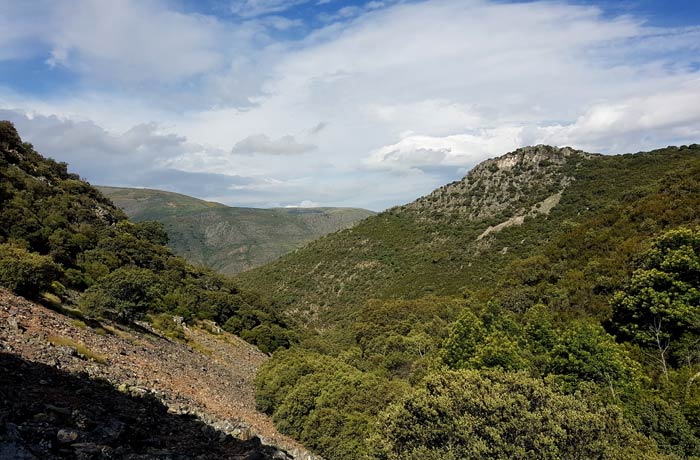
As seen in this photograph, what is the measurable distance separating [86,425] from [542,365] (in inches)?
999

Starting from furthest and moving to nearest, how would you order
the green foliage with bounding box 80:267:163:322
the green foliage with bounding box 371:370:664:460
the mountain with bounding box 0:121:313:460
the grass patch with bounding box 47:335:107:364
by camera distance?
the green foliage with bounding box 80:267:163:322 → the grass patch with bounding box 47:335:107:364 → the green foliage with bounding box 371:370:664:460 → the mountain with bounding box 0:121:313:460

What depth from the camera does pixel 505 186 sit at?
108750 mm

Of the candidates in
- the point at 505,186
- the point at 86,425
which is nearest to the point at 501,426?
the point at 86,425

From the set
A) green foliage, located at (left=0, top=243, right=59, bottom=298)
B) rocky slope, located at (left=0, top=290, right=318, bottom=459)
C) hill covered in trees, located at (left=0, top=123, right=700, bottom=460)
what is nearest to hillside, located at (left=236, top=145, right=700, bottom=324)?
hill covered in trees, located at (left=0, top=123, right=700, bottom=460)

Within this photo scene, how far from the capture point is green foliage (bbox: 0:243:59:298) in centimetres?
2139

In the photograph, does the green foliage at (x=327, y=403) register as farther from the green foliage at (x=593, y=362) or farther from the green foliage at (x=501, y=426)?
the green foliage at (x=593, y=362)

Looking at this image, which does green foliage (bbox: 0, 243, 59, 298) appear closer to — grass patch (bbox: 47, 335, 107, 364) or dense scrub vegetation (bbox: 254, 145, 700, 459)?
grass patch (bbox: 47, 335, 107, 364)

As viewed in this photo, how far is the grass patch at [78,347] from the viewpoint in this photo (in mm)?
16922

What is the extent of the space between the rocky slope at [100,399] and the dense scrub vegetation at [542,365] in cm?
482

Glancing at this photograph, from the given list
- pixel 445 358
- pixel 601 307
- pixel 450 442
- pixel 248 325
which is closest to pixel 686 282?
pixel 601 307

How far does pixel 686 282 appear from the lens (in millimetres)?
26438

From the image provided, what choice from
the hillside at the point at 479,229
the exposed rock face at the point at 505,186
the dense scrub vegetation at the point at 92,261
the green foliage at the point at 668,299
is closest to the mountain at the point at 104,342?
the dense scrub vegetation at the point at 92,261

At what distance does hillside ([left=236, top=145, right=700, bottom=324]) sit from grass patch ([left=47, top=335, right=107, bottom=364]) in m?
45.1

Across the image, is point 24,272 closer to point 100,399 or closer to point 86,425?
point 100,399
